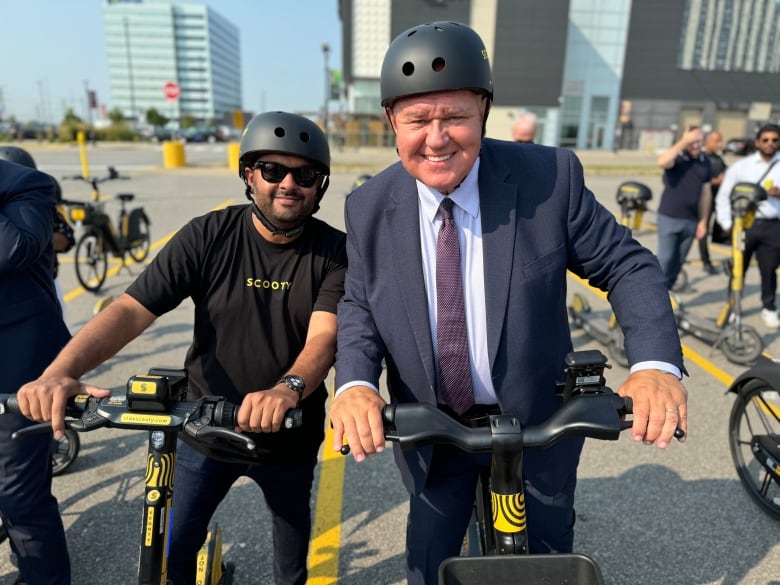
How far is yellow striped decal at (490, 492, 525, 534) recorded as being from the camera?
149 centimetres

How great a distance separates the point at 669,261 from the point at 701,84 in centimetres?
5432

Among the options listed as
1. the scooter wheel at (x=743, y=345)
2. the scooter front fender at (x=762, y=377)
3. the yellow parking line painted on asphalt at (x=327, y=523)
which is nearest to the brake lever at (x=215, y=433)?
the yellow parking line painted on asphalt at (x=327, y=523)

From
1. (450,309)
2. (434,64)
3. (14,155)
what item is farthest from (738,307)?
(14,155)

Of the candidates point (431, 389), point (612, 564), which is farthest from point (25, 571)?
point (612, 564)

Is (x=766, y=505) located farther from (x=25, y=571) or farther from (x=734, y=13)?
(x=734, y=13)

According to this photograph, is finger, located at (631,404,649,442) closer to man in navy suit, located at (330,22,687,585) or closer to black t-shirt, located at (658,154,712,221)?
man in navy suit, located at (330,22,687,585)

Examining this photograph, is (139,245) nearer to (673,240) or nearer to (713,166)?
(673,240)

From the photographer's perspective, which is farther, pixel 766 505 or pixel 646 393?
pixel 766 505

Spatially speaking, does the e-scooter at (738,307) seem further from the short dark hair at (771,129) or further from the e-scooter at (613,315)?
the short dark hair at (771,129)

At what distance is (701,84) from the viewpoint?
50219 millimetres

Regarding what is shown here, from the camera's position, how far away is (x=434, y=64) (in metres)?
1.58

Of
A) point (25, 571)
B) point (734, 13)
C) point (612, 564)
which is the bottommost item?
point (612, 564)

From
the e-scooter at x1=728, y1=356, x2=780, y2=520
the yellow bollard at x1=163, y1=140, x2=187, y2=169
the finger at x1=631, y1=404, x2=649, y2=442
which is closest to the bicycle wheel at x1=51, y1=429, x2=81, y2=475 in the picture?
the finger at x1=631, y1=404, x2=649, y2=442

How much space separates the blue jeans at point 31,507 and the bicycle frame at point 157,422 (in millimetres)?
→ 900
